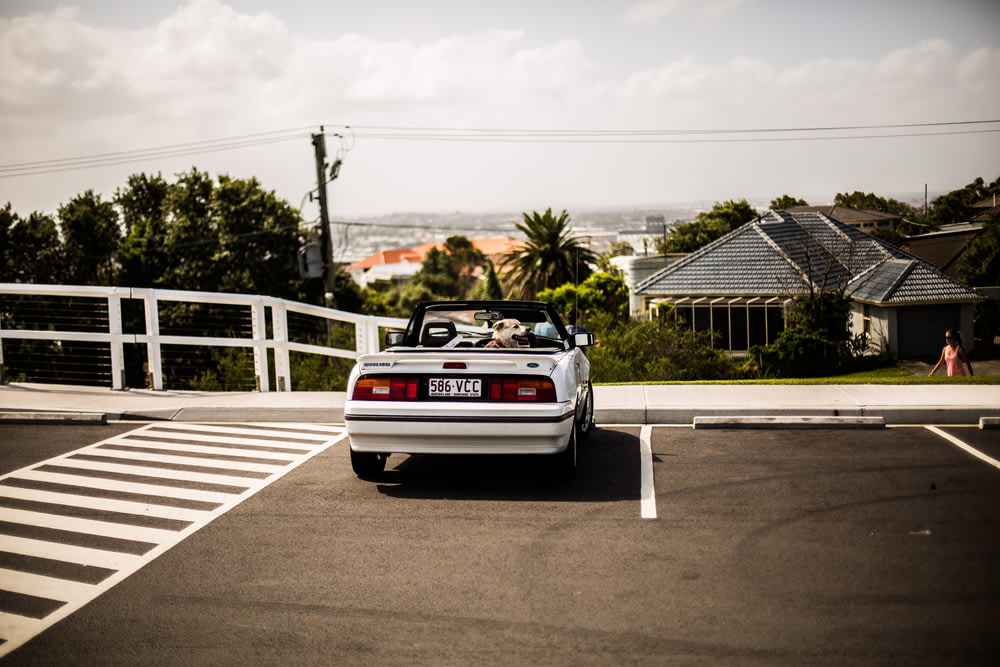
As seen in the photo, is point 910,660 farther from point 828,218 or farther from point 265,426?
point 828,218

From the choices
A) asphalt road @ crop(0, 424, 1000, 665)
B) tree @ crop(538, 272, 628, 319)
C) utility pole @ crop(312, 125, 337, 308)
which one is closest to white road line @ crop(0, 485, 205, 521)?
asphalt road @ crop(0, 424, 1000, 665)

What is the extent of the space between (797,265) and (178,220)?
3475cm

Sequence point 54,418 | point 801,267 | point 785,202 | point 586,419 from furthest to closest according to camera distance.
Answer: point 785,202 < point 801,267 < point 54,418 < point 586,419

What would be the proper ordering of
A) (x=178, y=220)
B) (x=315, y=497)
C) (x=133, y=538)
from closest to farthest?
(x=133, y=538)
(x=315, y=497)
(x=178, y=220)

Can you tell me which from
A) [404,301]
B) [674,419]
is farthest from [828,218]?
[404,301]

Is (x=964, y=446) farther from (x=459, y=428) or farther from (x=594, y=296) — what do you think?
(x=594, y=296)

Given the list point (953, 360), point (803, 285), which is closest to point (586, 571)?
point (953, 360)

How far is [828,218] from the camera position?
4659 centimetres

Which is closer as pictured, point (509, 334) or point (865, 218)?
point (509, 334)

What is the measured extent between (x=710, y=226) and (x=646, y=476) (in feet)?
265

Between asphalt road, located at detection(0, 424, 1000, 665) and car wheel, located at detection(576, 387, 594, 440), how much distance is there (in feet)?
2.30

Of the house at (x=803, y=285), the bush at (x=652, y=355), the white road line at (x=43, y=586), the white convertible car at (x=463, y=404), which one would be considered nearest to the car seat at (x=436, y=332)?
the white convertible car at (x=463, y=404)

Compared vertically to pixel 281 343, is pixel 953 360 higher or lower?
lower

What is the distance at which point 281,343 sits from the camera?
1284 cm
